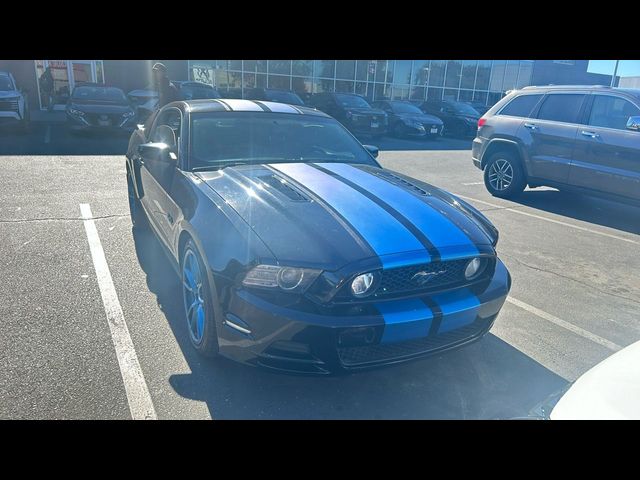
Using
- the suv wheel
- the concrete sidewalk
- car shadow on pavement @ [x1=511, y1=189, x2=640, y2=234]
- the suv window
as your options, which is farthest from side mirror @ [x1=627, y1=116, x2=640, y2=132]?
the concrete sidewalk

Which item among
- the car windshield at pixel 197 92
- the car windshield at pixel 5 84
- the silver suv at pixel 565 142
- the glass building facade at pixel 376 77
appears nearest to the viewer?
the silver suv at pixel 565 142

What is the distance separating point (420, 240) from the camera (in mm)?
2646

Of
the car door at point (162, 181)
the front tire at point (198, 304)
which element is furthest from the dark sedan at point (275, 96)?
the front tire at point (198, 304)

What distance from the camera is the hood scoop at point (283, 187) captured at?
2982mm

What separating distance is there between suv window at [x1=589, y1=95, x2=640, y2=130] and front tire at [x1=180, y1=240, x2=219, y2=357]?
6.45 m

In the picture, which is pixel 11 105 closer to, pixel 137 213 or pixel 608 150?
pixel 137 213

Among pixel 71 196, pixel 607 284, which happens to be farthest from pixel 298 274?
pixel 71 196

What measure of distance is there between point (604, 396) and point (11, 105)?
1434cm

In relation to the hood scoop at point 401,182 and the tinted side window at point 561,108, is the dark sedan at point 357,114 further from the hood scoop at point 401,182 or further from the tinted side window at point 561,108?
the hood scoop at point 401,182

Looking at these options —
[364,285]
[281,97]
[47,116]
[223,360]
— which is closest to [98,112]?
[47,116]

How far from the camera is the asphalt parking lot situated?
103 inches

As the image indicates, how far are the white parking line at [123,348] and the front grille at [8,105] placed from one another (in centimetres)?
981
